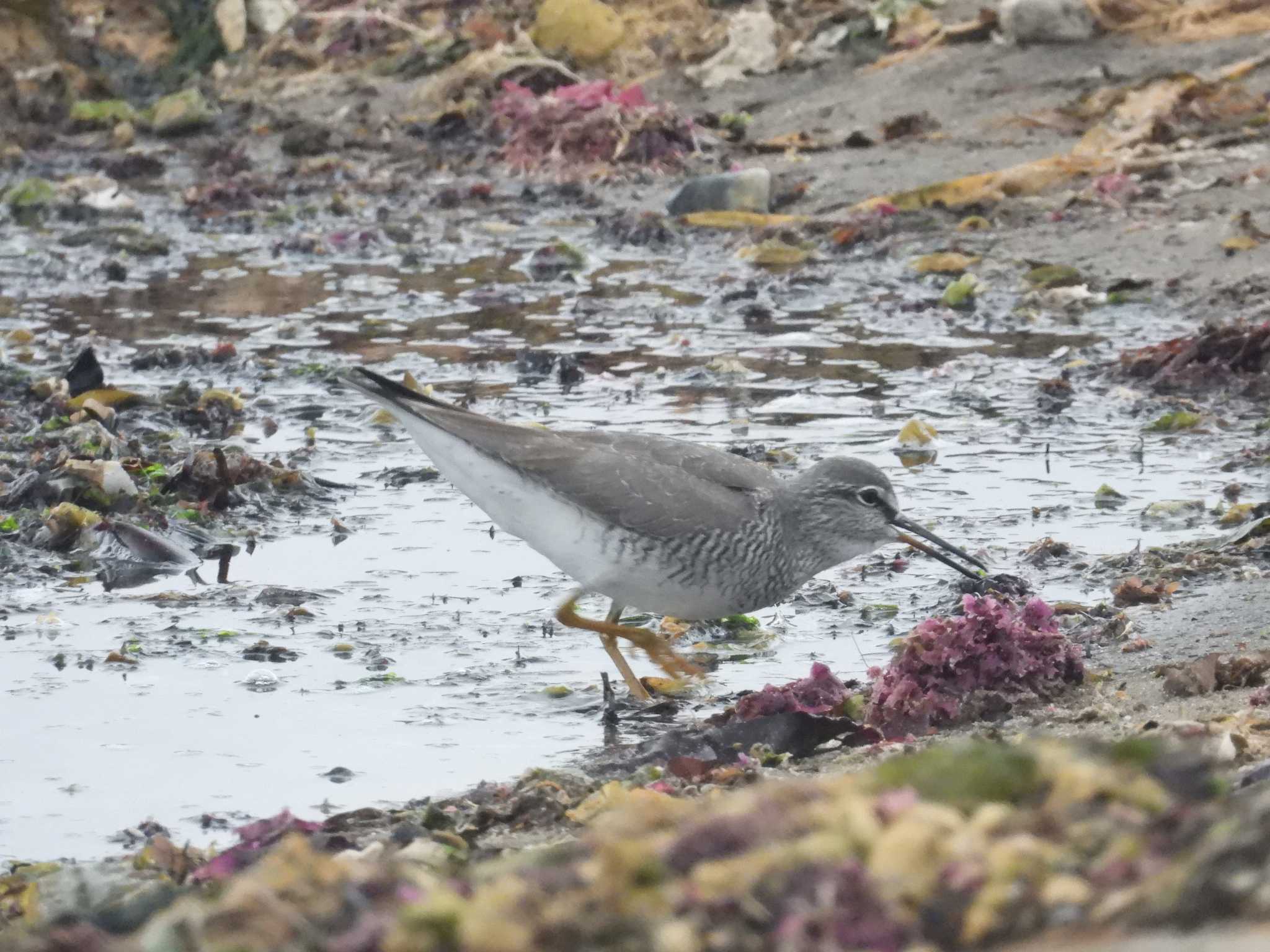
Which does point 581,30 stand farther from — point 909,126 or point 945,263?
point 945,263

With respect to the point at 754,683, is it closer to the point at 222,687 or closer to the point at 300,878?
the point at 222,687

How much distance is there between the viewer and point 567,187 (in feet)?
49.9

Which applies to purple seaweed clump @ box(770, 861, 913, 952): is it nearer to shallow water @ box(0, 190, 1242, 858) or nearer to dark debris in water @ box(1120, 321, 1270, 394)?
shallow water @ box(0, 190, 1242, 858)

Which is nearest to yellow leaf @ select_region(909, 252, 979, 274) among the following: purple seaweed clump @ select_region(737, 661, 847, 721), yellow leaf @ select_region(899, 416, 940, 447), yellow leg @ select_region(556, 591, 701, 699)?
yellow leaf @ select_region(899, 416, 940, 447)

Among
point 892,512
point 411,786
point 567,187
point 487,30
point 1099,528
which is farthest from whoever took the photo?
point 487,30

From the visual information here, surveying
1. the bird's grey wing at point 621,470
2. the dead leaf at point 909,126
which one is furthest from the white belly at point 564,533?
the dead leaf at point 909,126

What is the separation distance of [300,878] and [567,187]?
13.0 m

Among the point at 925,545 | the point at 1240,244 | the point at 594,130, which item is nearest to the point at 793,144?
the point at 594,130

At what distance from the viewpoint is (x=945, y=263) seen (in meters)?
11.8

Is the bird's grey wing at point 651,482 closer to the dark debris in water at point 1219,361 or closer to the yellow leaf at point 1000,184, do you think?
the dark debris in water at point 1219,361

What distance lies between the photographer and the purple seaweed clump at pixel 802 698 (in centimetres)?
533

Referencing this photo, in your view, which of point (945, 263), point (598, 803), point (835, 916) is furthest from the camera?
point (945, 263)

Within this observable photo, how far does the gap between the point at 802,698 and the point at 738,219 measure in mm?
8404

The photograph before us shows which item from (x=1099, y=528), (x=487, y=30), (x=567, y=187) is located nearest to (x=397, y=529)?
(x=1099, y=528)
